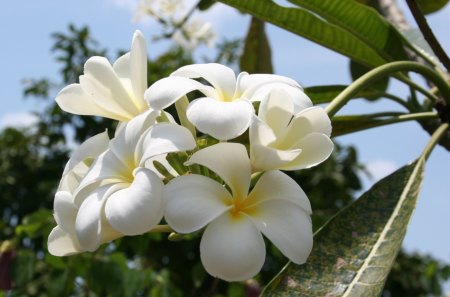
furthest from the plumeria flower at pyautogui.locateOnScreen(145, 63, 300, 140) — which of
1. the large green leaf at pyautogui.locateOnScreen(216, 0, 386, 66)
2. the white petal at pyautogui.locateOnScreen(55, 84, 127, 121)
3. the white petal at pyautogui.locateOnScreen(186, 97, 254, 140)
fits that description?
the large green leaf at pyautogui.locateOnScreen(216, 0, 386, 66)

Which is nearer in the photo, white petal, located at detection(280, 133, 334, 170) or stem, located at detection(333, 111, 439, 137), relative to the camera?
white petal, located at detection(280, 133, 334, 170)

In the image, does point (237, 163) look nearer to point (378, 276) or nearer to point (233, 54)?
point (378, 276)

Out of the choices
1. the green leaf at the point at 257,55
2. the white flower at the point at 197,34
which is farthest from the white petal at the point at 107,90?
the white flower at the point at 197,34

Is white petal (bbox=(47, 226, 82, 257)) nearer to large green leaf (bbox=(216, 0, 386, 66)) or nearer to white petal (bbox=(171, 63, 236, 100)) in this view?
white petal (bbox=(171, 63, 236, 100))

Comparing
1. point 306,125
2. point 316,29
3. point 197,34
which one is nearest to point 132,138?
point 306,125

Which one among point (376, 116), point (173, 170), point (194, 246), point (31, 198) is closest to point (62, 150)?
point (31, 198)

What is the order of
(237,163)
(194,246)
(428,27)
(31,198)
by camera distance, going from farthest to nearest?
(31,198) < (194,246) < (428,27) < (237,163)

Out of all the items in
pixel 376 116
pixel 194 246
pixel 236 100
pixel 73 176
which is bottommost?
pixel 194 246
